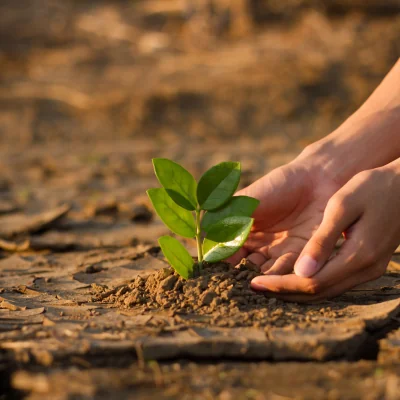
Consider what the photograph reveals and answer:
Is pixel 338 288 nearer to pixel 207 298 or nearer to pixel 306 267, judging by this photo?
pixel 306 267

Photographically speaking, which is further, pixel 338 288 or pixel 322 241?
pixel 338 288

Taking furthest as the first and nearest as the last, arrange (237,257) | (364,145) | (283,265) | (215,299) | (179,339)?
(364,145) < (237,257) < (283,265) < (215,299) < (179,339)

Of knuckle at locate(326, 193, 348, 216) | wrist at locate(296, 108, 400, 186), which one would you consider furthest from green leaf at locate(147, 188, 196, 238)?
wrist at locate(296, 108, 400, 186)

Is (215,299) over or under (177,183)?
under

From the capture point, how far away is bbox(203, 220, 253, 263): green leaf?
1889 mm

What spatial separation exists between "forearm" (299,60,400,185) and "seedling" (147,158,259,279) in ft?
2.07

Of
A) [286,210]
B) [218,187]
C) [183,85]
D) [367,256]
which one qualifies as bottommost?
[367,256]

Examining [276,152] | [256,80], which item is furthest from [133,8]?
[276,152]

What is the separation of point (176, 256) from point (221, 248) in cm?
15

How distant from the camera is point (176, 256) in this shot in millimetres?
1900

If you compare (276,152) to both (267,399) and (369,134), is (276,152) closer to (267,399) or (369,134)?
(369,134)

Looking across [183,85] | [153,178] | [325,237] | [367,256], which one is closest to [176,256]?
[325,237]

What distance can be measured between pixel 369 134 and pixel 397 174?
0.56m

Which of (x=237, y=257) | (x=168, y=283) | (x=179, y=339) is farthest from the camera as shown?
(x=237, y=257)
